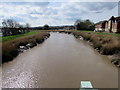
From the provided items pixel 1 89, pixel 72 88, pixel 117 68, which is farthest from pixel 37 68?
pixel 117 68

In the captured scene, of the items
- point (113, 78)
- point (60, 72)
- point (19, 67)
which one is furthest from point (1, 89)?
point (113, 78)

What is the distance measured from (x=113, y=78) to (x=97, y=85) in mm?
1246

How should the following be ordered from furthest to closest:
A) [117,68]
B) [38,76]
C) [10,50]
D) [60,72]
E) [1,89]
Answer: [10,50] < [117,68] < [60,72] < [38,76] < [1,89]

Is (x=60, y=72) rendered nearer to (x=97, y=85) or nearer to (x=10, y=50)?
(x=97, y=85)

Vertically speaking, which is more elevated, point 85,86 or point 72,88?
point 85,86

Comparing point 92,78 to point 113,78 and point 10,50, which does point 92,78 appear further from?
point 10,50

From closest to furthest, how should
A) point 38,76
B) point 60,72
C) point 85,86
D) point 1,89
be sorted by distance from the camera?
1. point 85,86
2. point 1,89
3. point 38,76
4. point 60,72

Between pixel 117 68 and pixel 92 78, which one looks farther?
pixel 117 68

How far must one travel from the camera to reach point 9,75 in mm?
6004

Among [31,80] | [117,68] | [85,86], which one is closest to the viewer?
[85,86]

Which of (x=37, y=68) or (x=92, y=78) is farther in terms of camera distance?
(x=37, y=68)

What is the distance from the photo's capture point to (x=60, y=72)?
6.28 metres

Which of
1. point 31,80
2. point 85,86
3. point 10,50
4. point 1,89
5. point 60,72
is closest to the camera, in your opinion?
point 85,86

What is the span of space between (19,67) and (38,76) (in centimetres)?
199
